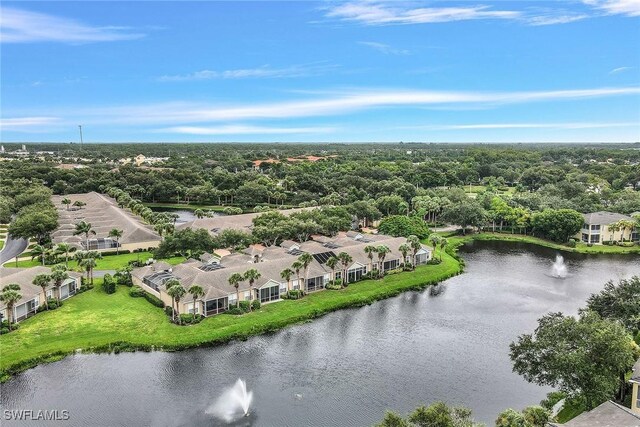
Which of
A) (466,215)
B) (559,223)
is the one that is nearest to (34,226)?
(466,215)

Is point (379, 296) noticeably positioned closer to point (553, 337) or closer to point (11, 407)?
point (553, 337)

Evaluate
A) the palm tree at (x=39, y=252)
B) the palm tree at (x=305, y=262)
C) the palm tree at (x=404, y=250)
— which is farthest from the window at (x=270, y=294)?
→ the palm tree at (x=39, y=252)

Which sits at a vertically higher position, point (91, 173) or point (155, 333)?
point (91, 173)

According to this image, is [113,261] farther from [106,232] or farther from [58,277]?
[58,277]

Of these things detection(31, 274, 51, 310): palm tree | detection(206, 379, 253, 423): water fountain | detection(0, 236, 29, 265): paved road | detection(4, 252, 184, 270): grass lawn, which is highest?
detection(31, 274, 51, 310): palm tree

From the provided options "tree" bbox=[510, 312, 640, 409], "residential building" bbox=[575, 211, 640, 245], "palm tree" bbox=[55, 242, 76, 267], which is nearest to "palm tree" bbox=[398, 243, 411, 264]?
"tree" bbox=[510, 312, 640, 409]

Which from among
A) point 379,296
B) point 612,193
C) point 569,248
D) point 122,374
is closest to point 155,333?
point 122,374

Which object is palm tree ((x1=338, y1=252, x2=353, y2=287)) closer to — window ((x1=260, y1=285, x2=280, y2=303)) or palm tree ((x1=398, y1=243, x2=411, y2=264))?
palm tree ((x1=398, y1=243, x2=411, y2=264))
